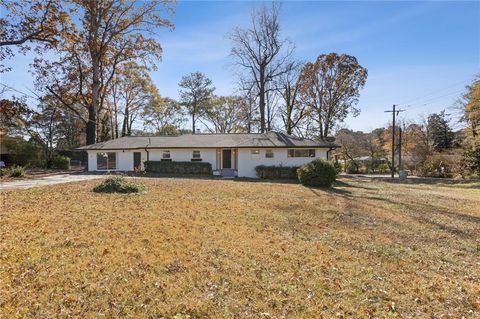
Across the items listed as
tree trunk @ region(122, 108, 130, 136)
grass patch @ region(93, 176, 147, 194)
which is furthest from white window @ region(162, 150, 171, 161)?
tree trunk @ region(122, 108, 130, 136)

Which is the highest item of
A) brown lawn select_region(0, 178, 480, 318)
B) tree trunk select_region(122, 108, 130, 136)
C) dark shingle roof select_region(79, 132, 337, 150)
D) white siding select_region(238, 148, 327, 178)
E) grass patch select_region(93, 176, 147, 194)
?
tree trunk select_region(122, 108, 130, 136)

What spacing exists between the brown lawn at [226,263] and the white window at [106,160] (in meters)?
17.1

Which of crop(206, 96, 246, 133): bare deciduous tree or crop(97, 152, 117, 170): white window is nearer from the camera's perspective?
crop(97, 152, 117, 170): white window

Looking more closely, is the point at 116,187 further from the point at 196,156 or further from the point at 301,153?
the point at 301,153

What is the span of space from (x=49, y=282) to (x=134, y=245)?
1735 millimetres

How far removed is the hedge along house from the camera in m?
24.2

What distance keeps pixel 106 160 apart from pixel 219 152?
32.2 ft

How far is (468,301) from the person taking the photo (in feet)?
14.2

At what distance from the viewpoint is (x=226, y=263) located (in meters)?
5.28

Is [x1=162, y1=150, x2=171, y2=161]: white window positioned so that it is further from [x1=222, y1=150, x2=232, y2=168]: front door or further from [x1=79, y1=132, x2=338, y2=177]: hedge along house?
[x1=222, y1=150, x2=232, y2=168]: front door

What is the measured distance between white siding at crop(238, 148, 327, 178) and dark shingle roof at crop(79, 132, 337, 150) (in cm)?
59

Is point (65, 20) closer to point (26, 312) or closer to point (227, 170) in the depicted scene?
point (227, 170)

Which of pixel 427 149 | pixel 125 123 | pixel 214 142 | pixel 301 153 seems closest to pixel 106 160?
pixel 214 142

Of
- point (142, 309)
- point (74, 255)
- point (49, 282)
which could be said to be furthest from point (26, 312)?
point (74, 255)
